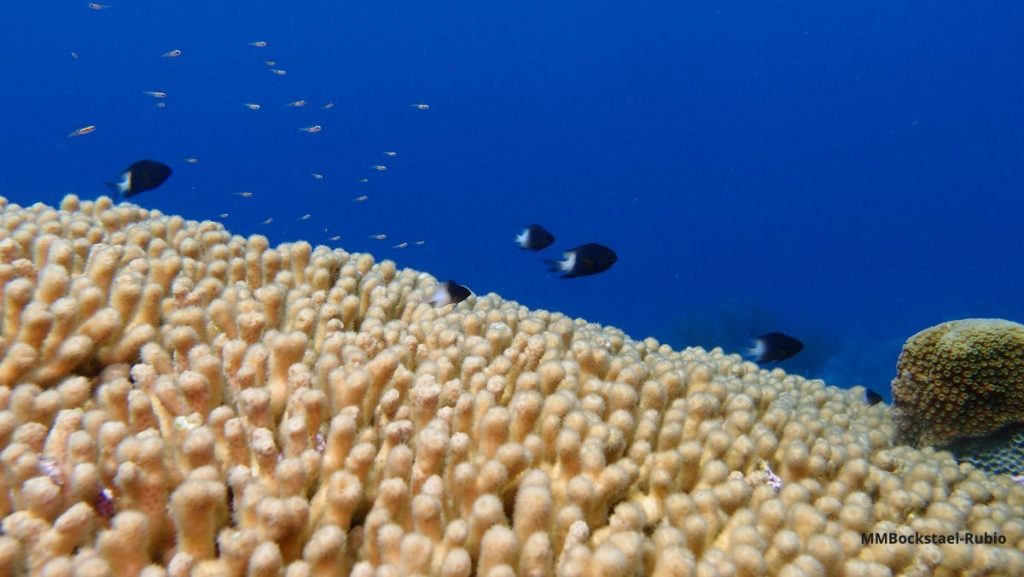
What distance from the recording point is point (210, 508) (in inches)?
69.0

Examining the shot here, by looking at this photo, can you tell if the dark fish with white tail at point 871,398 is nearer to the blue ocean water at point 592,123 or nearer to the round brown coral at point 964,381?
the round brown coral at point 964,381

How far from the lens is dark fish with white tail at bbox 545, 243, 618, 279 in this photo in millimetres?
6828

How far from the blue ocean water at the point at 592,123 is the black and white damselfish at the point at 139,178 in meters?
93.9

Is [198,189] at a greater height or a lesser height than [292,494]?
greater

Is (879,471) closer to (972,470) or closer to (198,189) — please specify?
(972,470)

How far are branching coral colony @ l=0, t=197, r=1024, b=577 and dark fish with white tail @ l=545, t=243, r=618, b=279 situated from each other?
3405 mm

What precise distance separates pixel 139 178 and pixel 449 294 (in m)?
5.04

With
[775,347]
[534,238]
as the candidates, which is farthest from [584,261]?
[775,347]

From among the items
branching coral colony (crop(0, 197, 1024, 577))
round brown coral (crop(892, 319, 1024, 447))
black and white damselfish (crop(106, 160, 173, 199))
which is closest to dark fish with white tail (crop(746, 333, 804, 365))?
round brown coral (crop(892, 319, 1024, 447))

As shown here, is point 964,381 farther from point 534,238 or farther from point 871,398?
point 534,238

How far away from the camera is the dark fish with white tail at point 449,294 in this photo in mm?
3859

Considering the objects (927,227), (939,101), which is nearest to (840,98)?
(939,101)

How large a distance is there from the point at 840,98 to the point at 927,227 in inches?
1442

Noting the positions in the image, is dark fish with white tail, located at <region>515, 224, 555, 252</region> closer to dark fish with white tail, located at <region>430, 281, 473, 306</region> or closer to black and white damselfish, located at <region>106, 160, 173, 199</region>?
dark fish with white tail, located at <region>430, 281, 473, 306</region>
